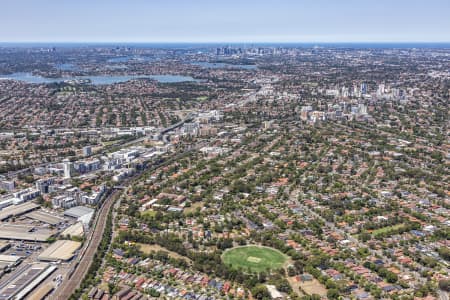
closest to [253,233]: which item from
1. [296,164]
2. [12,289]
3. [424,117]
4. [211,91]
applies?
[12,289]

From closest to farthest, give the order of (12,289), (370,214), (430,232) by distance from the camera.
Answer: (12,289) < (430,232) < (370,214)

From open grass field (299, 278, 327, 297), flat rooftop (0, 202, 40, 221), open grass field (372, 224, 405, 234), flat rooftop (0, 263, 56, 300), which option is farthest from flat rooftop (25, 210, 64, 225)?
open grass field (372, 224, 405, 234)

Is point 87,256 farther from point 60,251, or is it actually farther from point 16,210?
point 16,210

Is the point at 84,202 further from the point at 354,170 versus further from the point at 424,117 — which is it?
the point at 424,117

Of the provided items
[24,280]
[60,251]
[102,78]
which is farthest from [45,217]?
[102,78]

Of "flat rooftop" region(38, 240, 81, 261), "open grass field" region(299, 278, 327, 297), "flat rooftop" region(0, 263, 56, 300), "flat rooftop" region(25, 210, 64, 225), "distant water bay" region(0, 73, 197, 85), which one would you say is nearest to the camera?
"flat rooftop" region(0, 263, 56, 300)

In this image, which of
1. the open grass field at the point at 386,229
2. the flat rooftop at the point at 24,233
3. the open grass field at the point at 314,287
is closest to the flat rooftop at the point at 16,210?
the flat rooftop at the point at 24,233

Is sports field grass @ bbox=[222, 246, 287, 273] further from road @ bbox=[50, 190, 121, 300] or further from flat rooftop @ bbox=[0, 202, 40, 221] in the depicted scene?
flat rooftop @ bbox=[0, 202, 40, 221]
